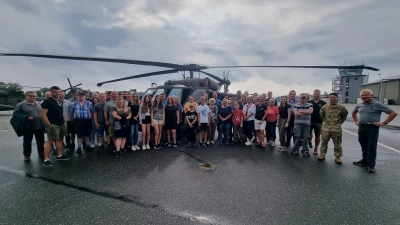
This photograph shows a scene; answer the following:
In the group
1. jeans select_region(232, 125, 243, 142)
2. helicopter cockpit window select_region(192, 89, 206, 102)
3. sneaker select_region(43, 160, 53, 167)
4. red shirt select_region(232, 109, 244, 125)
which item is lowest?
sneaker select_region(43, 160, 53, 167)

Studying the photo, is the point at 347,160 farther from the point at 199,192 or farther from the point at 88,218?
the point at 88,218

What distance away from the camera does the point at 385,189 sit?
3.21m

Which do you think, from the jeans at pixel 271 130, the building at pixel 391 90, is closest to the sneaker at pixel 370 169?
the jeans at pixel 271 130

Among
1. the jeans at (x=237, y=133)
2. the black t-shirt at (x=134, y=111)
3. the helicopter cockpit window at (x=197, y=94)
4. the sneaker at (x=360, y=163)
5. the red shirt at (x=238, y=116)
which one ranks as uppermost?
the helicopter cockpit window at (x=197, y=94)

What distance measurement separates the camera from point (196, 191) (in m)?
3.10

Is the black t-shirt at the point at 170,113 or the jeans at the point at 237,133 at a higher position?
the black t-shirt at the point at 170,113

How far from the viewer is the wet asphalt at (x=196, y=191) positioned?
2.42 m

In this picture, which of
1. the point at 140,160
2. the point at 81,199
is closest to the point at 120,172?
the point at 140,160

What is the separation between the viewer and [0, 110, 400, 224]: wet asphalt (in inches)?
95.3

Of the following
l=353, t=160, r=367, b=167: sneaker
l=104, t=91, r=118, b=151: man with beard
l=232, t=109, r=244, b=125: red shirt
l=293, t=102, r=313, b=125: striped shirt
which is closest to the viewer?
l=353, t=160, r=367, b=167: sneaker

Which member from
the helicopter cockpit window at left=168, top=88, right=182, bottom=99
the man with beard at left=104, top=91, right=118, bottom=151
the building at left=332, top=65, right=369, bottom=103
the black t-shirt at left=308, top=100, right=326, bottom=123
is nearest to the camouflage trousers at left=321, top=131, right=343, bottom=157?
the black t-shirt at left=308, top=100, right=326, bottom=123

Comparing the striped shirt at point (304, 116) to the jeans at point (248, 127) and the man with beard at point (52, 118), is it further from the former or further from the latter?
the man with beard at point (52, 118)

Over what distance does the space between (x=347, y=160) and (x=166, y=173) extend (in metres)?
4.54

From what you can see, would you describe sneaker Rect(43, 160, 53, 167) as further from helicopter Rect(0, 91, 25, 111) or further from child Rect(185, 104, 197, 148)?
helicopter Rect(0, 91, 25, 111)
